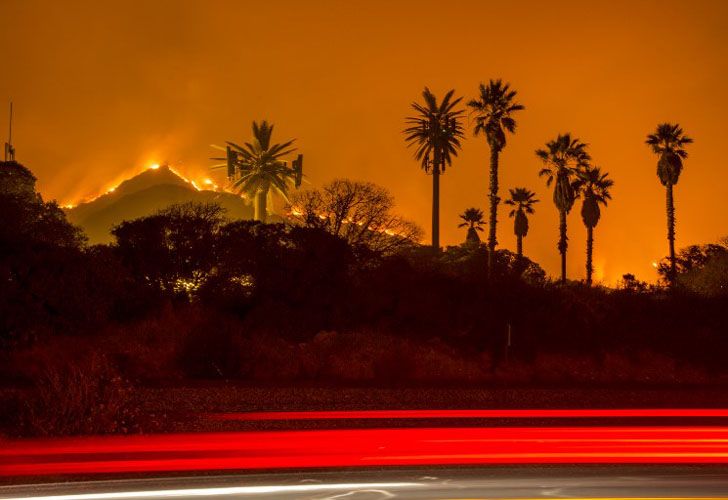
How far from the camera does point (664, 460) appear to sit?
938cm

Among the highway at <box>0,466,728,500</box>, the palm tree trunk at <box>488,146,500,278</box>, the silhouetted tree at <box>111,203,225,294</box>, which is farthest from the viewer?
the palm tree trunk at <box>488,146,500,278</box>

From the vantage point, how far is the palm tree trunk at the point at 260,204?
226 feet

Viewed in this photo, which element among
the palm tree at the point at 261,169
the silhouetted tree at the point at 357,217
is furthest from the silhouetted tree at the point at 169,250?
the palm tree at the point at 261,169

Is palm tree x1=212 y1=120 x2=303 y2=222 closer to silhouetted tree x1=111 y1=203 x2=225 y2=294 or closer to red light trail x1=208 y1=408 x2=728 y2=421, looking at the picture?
silhouetted tree x1=111 y1=203 x2=225 y2=294

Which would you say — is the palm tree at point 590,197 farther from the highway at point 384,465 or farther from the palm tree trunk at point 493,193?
the highway at point 384,465

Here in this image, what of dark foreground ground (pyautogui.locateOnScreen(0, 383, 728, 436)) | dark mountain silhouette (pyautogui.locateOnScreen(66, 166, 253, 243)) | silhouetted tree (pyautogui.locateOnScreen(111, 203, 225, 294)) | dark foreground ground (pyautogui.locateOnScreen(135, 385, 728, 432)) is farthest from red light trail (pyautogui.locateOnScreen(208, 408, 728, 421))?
dark mountain silhouette (pyautogui.locateOnScreen(66, 166, 253, 243))

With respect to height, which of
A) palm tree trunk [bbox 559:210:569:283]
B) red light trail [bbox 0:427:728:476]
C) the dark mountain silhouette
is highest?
the dark mountain silhouette

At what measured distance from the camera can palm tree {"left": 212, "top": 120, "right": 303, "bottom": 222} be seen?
7012 centimetres

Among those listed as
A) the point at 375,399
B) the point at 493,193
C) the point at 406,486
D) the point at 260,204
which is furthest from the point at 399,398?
the point at 260,204

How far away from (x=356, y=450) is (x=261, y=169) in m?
61.9

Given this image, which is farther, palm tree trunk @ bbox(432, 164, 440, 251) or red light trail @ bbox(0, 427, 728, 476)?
palm tree trunk @ bbox(432, 164, 440, 251)

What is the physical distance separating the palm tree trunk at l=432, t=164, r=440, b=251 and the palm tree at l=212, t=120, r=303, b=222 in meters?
10.0

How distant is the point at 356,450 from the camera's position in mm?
9477

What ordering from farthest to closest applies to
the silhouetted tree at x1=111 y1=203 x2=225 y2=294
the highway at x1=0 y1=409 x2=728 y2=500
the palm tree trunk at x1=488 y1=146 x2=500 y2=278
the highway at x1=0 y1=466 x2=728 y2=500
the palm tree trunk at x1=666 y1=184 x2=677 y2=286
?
the palm tree trunk at x1=666 y1=184 x2=677 y2=286
the palm tree trunk at x1=488 y1=146 x2=500 y2=278
the silhouetted tree at x1=111 y1=203 x2=225 y2=294
the highway at x1=0 y1=409 x2=728 y2=500
the highway at x1=0 y1=466 x2=728 y2=500
